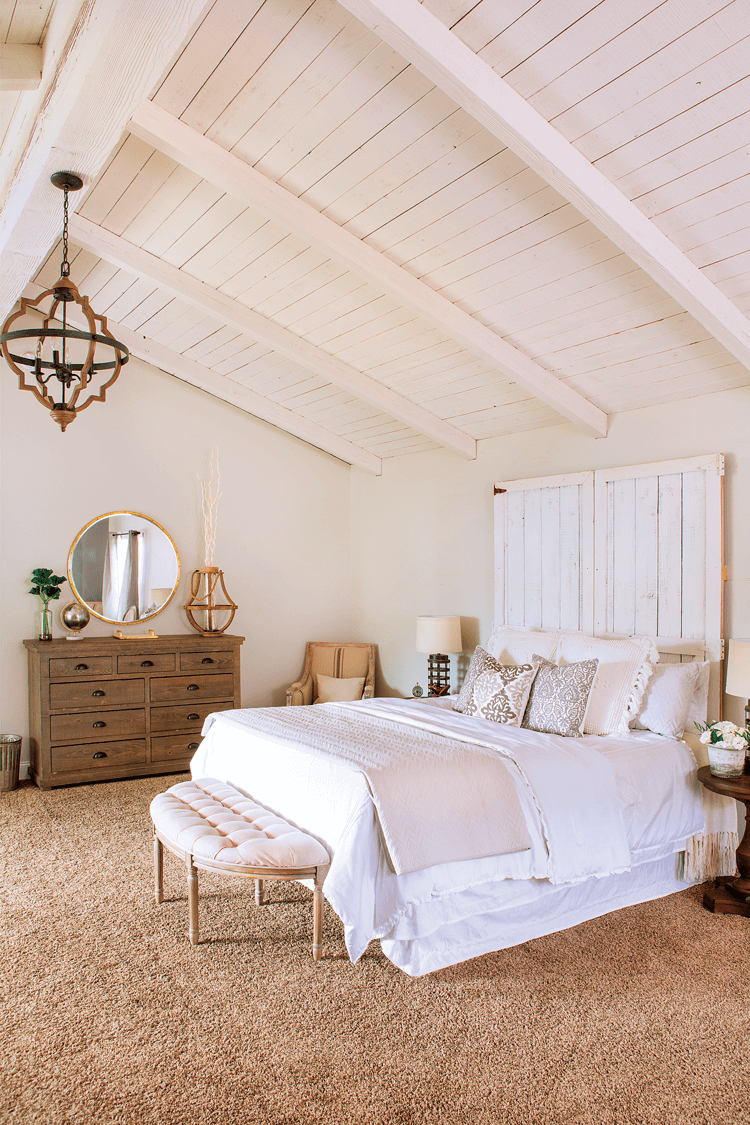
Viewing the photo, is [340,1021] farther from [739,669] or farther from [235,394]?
[235,394]

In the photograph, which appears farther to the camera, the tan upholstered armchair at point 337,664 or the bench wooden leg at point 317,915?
the tan upholstered armchair at point 337,664

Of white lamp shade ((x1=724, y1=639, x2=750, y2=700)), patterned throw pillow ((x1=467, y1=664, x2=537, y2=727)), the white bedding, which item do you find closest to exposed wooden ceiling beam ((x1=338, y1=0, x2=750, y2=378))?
white lamp shade ((x1=724, y1=639, x2=750, y2=700))

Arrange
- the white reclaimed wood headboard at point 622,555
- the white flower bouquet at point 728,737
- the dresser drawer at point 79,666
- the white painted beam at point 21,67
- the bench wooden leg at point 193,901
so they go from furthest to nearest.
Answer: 1. the dresser drawer at point 79,666
2. the white reclaimed wood headboard at point 622,555
3. the white flower bouquet at point 728,737
4. the bench wooden leg at point 193,901
5. the white painted beam at point 21,67

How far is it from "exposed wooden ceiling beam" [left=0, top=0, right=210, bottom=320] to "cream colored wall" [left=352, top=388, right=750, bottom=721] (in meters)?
2.83

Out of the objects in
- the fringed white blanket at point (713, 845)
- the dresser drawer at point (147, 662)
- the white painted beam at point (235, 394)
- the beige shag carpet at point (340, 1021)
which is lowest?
the beige shag carpet at point (340, 1021)

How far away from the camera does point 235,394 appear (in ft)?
18.2

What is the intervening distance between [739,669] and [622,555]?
109 cm

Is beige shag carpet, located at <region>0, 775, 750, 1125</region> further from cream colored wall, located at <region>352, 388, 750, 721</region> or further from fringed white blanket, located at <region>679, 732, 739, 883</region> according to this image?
cream colored wall, located at <region>352, 388, 750, 721</region>

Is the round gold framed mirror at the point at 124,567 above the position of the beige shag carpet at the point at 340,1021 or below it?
above

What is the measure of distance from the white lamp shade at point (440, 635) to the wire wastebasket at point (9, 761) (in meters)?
2.68

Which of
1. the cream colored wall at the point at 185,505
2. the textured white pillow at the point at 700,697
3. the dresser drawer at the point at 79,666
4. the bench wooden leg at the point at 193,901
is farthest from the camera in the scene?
the cream colored wall at the point at 185,505

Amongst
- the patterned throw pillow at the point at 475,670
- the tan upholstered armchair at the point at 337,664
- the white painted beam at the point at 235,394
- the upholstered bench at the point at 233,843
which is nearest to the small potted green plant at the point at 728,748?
the patterned throw pillow at the point at 475,670

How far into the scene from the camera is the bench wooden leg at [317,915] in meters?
2.49

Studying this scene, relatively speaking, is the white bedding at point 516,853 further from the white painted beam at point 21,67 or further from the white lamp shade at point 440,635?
the white painted beam at point 21,67
